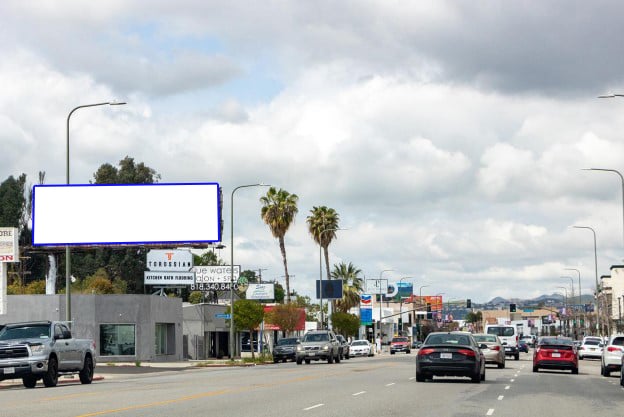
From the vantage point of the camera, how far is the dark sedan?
31.3 m

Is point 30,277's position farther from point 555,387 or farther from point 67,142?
point 555,387

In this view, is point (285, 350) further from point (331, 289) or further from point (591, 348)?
point (331, 289)

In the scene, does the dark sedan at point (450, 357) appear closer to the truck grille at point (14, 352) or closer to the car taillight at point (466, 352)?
the car taillight at point (466, 352)

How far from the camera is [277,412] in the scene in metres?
19.7

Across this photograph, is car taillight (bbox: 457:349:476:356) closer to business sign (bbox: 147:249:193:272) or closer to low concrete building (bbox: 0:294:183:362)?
low concrete building (bbox: 0:294:183:362)

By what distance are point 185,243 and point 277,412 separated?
46.6 meters

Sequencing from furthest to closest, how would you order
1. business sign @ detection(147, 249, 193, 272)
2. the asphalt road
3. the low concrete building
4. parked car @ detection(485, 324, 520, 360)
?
business sign @ detection(147, 249, 193, 272) → parked car @ detection(485, 324, 520, 360) → the low concrete building → the asphalt road

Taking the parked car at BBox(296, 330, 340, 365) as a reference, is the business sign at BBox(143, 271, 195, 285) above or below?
above

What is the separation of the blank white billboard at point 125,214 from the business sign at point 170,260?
18836 millimetres

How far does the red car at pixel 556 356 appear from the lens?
44.3m

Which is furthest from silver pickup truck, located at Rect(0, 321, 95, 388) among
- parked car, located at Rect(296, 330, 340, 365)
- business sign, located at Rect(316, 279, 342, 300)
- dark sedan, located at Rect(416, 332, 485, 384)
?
business sign, located at Rect(316, 279, 342, 300)

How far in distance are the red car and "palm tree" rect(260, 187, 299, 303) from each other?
50.7 metres

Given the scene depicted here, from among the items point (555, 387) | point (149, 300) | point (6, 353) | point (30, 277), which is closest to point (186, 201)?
point (149, 300)

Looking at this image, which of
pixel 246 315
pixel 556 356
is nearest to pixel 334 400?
pixel 556 356
